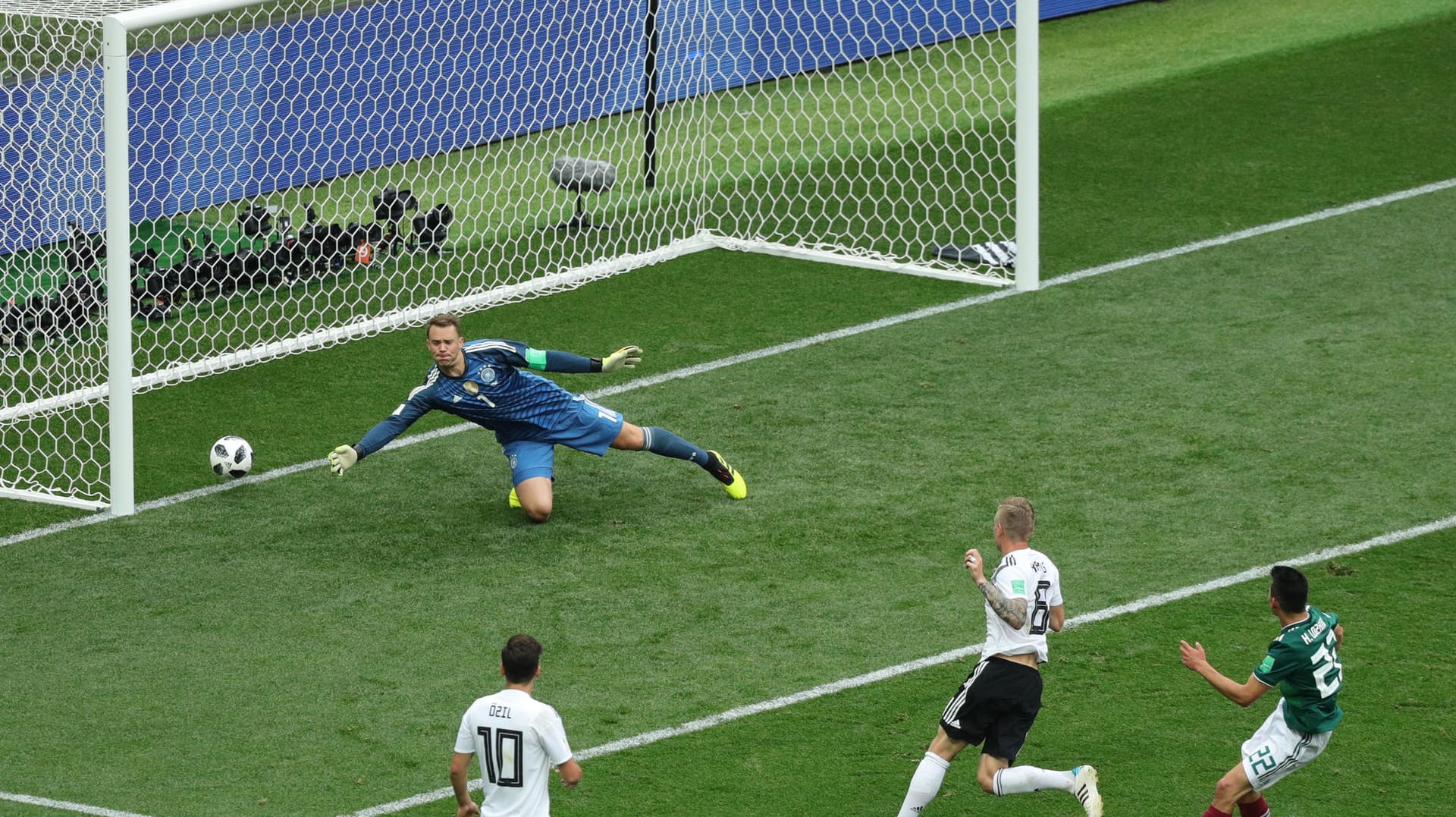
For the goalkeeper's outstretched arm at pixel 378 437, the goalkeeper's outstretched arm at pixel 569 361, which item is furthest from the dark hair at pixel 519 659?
the goalkeeper's outstretched arm at pixel 569 361

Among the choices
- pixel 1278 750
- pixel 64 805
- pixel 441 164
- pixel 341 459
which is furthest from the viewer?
pixel 441 164

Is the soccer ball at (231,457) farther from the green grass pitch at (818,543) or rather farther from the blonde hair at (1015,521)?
Answer: the blonde hair at (1015,521)

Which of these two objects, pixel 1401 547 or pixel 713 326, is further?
pixel 713 326

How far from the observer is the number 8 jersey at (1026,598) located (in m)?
7.11

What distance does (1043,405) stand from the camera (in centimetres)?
1168

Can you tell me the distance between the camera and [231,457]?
10891 millimetres

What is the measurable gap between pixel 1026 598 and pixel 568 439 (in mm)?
3859

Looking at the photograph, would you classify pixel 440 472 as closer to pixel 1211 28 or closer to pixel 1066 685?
pixel 1066 685

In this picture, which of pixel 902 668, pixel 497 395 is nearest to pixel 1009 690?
pixel 902 668

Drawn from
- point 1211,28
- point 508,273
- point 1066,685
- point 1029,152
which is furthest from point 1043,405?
point 1211,28

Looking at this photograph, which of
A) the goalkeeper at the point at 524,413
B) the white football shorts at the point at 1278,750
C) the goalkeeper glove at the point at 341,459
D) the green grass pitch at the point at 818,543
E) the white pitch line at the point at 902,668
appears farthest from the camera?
the goalkeeper at the point at 524,413

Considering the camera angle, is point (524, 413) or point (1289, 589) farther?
point (524, 413)

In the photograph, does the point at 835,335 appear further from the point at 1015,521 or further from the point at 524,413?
the point at 1015,521

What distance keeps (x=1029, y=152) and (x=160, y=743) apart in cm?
736
